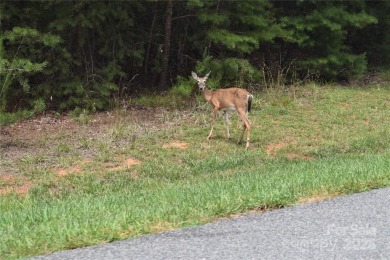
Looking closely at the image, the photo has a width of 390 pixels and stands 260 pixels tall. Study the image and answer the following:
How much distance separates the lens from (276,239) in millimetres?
5285

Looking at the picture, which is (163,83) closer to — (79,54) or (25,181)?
(79,54)

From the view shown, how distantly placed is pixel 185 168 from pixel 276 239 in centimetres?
670

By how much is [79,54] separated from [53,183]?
7.93 meters

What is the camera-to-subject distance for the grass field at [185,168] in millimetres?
5973

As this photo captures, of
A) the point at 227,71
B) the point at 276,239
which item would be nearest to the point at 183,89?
the point at 227,71

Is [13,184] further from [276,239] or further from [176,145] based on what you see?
[276,239]

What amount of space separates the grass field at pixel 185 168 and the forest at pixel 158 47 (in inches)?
43.9

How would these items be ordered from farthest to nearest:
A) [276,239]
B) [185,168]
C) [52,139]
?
1. [52,139]
2. [185,168]
3. [276,239]

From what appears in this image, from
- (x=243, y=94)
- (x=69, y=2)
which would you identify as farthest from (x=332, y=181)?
(x=69, y=2)

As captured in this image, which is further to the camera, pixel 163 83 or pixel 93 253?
pixel 163 83

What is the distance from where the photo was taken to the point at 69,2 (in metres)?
16.8

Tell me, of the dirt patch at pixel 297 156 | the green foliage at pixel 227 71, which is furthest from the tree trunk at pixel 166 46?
the dirt patch at pixel 297 156

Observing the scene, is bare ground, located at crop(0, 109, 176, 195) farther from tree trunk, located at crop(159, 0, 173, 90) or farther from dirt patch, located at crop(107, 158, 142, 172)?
tree trunk, located at crop(159, 0, 173, 90)

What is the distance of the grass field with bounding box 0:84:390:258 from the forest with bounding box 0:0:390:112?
1116mm
